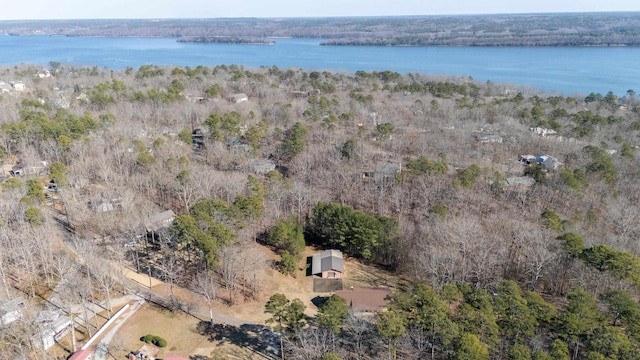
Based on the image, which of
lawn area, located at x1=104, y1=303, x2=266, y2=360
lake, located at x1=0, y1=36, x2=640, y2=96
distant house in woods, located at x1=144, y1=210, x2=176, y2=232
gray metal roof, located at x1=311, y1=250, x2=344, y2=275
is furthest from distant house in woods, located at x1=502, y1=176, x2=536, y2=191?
lake, located at x1=0, y1=36, x2=640, y2=96

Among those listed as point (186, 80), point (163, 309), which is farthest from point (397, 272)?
point (186, 80)

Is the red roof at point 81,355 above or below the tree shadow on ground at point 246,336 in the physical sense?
above

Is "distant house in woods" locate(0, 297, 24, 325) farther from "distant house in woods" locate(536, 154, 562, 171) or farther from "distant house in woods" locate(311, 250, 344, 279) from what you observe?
"distant house in woods" locate(536, 154, 562, 171)

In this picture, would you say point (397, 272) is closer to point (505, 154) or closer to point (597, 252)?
point (597, 252)

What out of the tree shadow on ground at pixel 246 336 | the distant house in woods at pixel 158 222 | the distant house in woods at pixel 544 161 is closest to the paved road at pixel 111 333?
the tree shadow on ground at pixel 246 336

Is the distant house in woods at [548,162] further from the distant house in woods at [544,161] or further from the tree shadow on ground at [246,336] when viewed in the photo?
the tree shadow on ground at [246,336]
